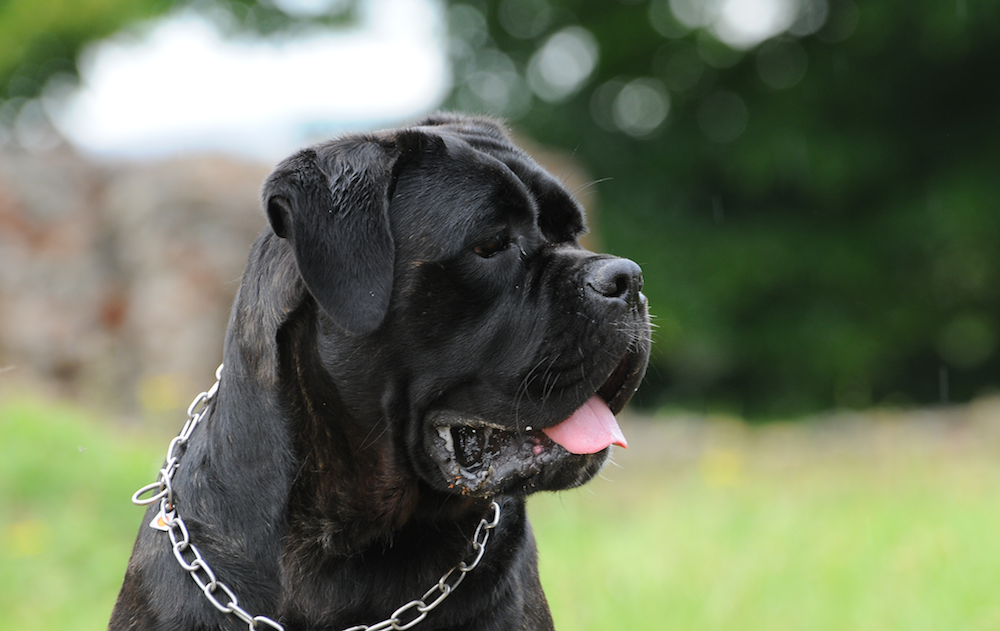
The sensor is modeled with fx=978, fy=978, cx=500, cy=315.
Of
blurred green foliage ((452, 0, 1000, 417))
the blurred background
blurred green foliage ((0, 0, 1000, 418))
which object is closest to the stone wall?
the blurred background

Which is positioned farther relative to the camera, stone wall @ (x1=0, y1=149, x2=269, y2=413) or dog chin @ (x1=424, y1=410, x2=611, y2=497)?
stone wall @ (x1=0, y1=149, x2=269, y2=413)

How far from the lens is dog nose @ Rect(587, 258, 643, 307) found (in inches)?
96.9

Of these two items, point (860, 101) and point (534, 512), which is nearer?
point (534, 512)

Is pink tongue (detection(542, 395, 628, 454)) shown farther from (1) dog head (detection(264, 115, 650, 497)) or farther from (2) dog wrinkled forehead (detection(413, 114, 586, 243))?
(2) dog wrinkled forehead (detection(413, 114, 586, 243))

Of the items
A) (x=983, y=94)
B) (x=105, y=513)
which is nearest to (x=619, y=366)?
(x=105, y=513)

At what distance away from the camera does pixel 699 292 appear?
10.5 metres

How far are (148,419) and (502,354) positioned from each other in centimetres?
508

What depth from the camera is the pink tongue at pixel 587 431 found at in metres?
2.47

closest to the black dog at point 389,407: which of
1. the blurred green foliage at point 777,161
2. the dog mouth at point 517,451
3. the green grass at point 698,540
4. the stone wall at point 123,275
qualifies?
the dog mouth at point 517,451

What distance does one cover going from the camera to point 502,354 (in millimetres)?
2438

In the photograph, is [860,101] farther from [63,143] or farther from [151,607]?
[151,607]

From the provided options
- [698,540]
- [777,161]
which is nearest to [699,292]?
[777,161]

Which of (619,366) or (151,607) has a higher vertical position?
(619,366)

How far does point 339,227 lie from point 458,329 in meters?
0.38
